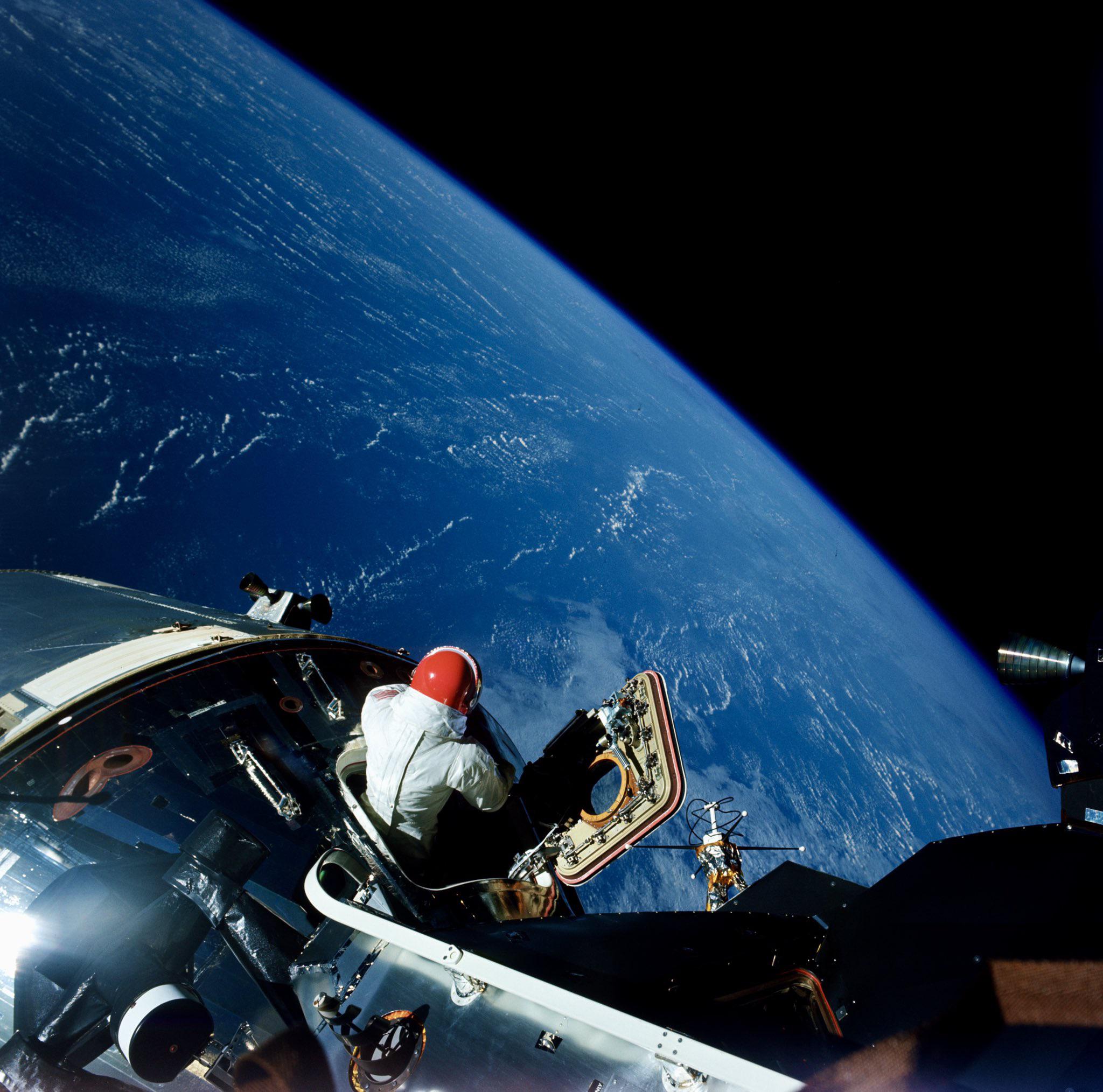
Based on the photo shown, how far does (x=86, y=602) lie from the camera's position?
382 cm

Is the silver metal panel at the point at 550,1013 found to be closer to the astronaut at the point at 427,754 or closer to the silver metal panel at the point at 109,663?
the astronaut at the point at 427,754

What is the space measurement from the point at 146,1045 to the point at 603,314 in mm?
72113

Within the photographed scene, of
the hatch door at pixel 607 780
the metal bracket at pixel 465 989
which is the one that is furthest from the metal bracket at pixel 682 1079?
the hatch door at pixel 607 780

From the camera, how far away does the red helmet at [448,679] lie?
2855 millimetres

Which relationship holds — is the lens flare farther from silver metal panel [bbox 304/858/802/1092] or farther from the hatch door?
the hatch door

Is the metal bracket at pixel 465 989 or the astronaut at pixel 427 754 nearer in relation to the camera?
the metal bracket at pixel 465 989

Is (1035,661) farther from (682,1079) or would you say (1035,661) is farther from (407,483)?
(407,483)

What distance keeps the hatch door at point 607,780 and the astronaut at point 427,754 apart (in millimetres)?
→ 1444

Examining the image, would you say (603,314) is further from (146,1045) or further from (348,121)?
(146,1045)

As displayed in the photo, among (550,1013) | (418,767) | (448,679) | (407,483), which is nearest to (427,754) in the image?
(418,767)

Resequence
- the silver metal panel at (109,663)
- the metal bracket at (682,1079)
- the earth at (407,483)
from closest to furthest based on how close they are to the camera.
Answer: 1. the metal bracket at (682,1079)
2. the silver metal panel at (109,663)
3. the earth at (407,483)

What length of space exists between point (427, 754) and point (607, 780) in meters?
2.68

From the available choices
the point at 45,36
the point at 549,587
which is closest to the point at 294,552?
the point at 549,587

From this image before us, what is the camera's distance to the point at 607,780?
502 cm
